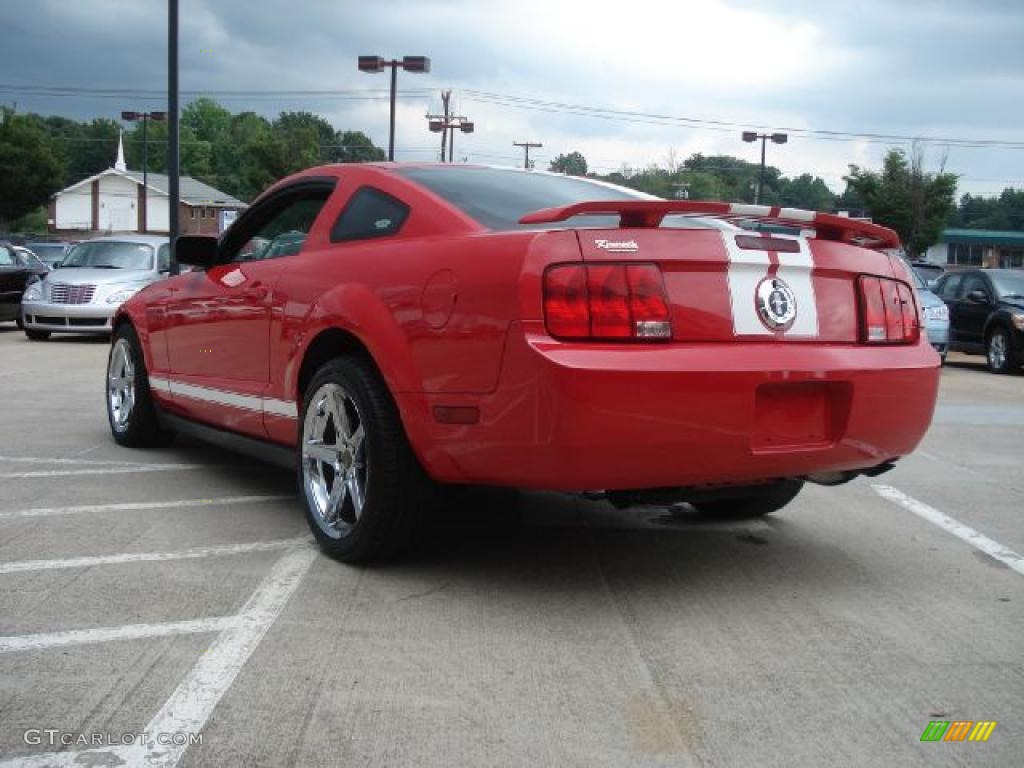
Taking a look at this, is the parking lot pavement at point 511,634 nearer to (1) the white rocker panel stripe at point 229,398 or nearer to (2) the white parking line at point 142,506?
(2) the white parking line at point 142,506

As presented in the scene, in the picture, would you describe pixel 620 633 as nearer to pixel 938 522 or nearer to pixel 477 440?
pixel 477 440

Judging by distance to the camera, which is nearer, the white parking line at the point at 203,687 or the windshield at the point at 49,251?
the white parking line at the point at 203,687

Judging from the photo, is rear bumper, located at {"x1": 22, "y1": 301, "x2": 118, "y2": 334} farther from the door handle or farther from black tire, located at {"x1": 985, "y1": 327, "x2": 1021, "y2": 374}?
black tire, located at {"x1": 985, "y1": 327, "x2": 1021, "y2": 374}

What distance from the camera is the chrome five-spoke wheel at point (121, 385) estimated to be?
683 centimetres

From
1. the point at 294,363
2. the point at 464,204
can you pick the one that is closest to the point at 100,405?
the point at 294,363

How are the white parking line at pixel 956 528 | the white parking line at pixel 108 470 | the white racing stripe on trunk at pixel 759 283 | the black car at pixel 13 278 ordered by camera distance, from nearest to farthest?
the white racing stripe on trunk at pixel 759 283 < the white parking line at pixel 956 528 < the white parking line at pixel 108 470 < the black car at pixel 13 278

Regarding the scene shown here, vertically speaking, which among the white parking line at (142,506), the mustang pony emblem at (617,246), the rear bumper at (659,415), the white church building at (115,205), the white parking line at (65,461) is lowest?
the white parking line at (65,461)

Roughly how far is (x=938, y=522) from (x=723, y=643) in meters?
2.34

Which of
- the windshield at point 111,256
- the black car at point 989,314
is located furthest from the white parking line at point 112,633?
the windshield at point 111,256

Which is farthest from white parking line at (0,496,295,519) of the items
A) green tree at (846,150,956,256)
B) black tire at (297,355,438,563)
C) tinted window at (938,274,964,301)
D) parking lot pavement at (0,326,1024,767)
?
green tree at (846,150,956,256)

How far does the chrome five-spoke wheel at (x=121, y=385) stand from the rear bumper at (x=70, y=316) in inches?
379

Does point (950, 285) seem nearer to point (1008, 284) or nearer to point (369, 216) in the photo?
point (1008, 284)

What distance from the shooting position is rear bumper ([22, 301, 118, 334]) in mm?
16266

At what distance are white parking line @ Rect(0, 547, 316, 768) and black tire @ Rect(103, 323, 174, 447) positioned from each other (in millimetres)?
2718
